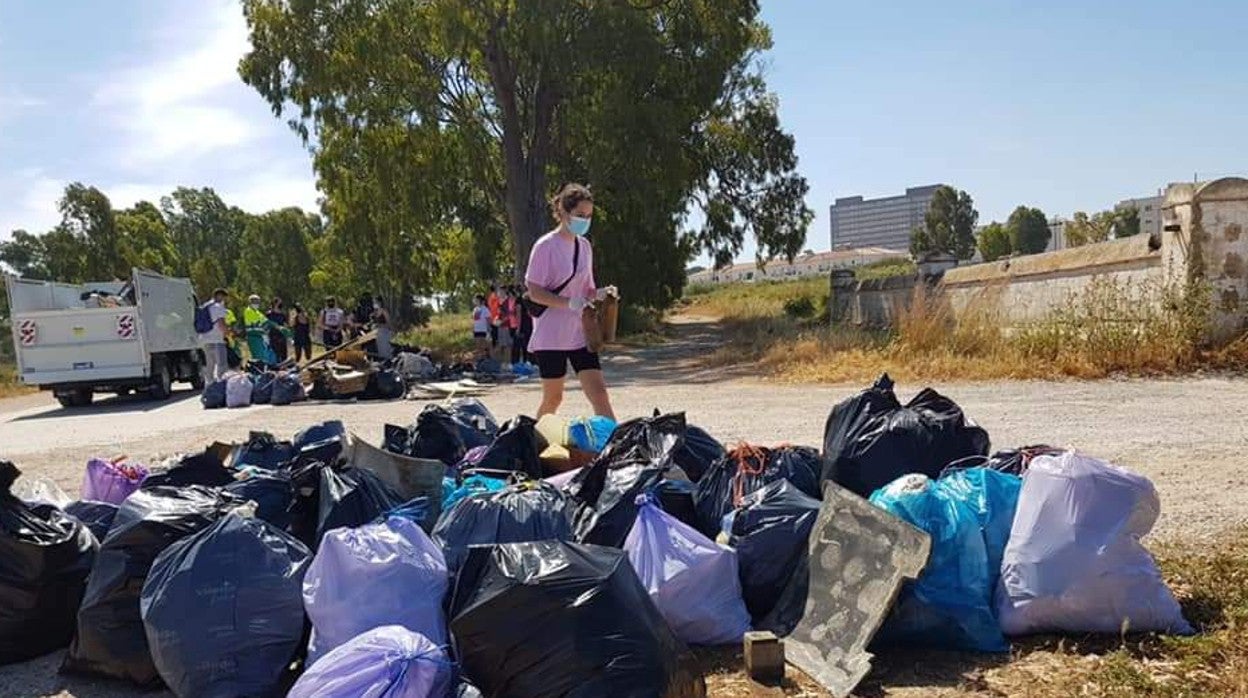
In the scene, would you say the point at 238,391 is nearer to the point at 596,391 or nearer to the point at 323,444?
the point at 596,391

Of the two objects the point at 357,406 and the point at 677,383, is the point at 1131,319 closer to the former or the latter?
the point at 677,383

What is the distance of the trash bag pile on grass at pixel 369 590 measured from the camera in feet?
9.70

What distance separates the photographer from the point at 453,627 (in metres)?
2.74

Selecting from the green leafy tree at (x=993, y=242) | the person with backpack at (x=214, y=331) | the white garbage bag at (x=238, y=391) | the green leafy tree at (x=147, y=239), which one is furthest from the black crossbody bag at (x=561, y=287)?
the green leafy tree at (x=993, y=242)

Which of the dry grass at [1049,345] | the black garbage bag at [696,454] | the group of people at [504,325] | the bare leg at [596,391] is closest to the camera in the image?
the black garbage bag at [696,454]

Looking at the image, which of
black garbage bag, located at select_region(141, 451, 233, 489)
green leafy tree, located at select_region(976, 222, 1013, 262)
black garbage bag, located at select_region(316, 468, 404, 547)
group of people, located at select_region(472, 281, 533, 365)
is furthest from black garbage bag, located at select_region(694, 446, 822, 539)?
green leafy tree, located at select_region(976, 222, 1013, 262)

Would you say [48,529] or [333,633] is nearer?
[333,633]

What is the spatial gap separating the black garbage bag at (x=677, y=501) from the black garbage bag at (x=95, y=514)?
2.37 metres

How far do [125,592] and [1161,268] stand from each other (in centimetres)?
1091

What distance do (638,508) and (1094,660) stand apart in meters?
1.60

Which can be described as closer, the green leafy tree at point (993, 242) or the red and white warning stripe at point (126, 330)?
the red and white warning stripe at point (126, 330)

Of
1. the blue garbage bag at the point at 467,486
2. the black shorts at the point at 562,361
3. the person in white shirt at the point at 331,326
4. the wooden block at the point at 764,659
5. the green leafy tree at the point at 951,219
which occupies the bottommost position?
the wooden block at the point at 764,659

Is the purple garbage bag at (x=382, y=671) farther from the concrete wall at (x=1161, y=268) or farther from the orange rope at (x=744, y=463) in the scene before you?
the concrete wall at (x=1161, y=268)

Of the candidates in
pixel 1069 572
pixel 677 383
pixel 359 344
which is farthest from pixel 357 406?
pixel 1069 572
